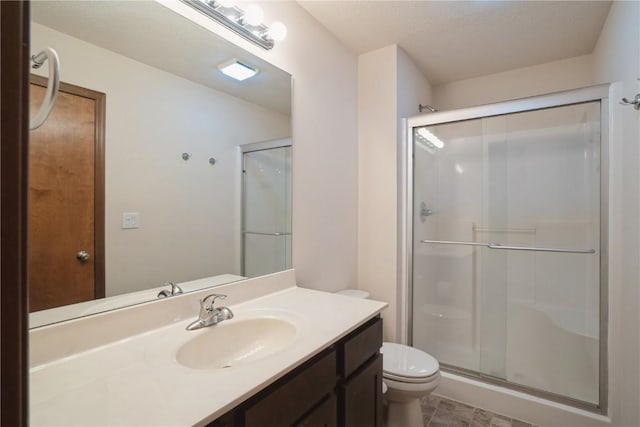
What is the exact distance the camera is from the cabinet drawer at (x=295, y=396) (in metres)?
0.74

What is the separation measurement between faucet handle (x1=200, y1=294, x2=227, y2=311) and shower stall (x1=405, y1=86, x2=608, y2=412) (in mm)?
1518

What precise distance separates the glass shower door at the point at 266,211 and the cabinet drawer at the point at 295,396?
24.6 inches

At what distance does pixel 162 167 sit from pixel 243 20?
0.75 metres

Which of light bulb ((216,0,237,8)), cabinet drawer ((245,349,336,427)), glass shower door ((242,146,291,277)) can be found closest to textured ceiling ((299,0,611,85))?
light bulb ((216,0,237,8))

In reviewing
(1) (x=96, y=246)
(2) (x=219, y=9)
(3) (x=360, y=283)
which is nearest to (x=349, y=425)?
(1) (x=96, y=246)

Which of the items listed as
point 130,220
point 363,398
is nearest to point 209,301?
point 130,220

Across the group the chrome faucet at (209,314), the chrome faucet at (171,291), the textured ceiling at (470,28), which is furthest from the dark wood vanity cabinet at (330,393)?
the textured ceiling at (470,28)

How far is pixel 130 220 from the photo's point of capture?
1.06 metres

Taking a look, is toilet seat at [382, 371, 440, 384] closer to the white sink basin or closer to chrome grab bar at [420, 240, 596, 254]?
the white sink basin

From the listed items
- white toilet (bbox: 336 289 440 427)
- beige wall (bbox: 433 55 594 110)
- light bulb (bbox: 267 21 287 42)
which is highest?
beige wall (bbox: 433 55 594 110)

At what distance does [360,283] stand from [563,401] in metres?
1.38

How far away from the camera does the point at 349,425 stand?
3.60ft

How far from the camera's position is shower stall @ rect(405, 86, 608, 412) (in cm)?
192

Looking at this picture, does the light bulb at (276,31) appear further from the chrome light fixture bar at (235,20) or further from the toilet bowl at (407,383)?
the toilet bowl at (407,383)
